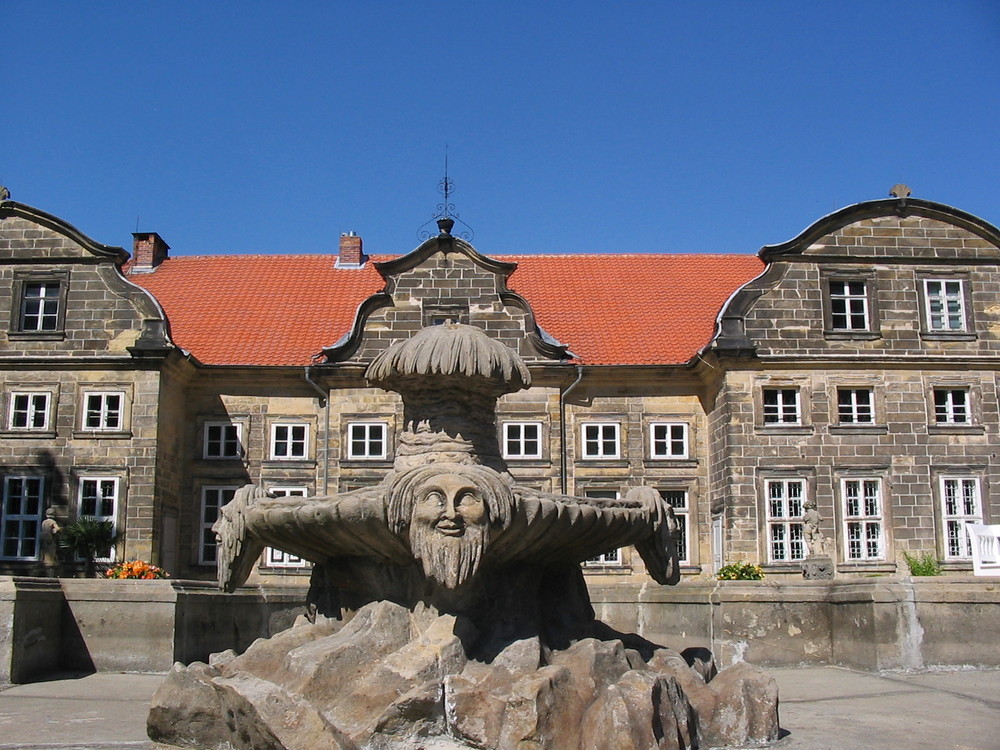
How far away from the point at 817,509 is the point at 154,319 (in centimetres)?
1551

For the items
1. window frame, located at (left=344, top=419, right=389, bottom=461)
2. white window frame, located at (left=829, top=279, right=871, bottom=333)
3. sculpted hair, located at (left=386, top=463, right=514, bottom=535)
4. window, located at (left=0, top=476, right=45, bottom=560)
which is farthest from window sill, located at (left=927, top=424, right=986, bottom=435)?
window, located at (left=0, top=476, right=45, bottom=560)

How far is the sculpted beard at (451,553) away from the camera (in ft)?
25.5

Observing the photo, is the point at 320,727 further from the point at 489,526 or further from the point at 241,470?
the point at 241,470

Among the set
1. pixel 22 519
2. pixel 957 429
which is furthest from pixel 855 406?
pixel 22 519

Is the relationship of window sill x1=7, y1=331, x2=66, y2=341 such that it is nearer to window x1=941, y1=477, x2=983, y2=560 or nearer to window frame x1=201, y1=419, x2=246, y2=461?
window frame x1=201, y1=419, x2=246, y2=461

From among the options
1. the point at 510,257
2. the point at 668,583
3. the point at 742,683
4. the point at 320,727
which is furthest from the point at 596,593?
the point at 510,257

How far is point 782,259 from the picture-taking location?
1012 inches

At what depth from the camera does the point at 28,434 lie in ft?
82.2

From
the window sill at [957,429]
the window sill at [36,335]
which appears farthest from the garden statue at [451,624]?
the window sill at [36,335]

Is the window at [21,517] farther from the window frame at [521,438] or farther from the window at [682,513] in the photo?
the window at [682,513]

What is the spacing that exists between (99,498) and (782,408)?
15495 mm

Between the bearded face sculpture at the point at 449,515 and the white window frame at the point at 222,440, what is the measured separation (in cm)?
1917

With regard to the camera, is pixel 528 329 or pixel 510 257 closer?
pixel 528 329

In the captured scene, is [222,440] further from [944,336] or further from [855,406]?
[944,336]
